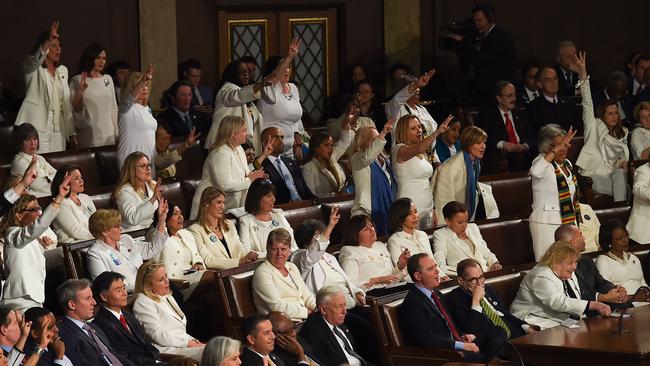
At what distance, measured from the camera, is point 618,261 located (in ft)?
31.7

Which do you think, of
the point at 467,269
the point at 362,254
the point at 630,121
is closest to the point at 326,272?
the point at 362,254

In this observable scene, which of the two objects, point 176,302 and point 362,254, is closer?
point 176,302

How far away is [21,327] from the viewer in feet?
21.8

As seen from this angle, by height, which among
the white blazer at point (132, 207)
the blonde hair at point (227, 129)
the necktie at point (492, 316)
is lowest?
the necktie at point (492, 316)

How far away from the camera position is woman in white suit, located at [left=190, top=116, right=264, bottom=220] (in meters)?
9.55

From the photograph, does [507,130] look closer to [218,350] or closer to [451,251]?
[451,251]

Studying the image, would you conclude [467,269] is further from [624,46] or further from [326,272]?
[624,46]

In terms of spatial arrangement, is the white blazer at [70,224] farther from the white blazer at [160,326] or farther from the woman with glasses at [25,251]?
the white blazer at [160,326]

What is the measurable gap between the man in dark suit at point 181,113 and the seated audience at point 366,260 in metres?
2.82

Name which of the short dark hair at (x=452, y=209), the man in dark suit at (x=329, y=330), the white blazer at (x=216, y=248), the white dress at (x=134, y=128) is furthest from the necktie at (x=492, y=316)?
the white dress at (x=134, y=128)

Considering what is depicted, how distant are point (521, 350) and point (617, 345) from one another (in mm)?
512

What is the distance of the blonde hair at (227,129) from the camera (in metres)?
9.64

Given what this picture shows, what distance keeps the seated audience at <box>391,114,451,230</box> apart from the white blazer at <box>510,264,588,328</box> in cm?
130

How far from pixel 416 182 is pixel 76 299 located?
133 inches
